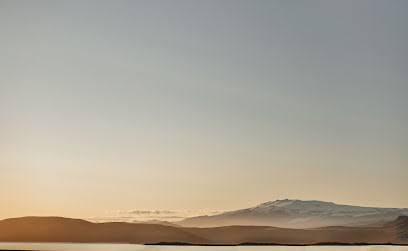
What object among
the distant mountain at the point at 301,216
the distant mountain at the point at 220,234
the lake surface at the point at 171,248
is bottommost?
the lake surface at the point at 171,248

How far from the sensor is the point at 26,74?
10.8 ft

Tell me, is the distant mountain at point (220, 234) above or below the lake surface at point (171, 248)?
above

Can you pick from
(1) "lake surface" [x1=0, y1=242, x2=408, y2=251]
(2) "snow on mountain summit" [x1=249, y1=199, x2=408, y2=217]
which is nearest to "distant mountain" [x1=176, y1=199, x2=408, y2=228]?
(2) "snow on mountain summit" [x1=249, y1=199, x2=408, y2=217]

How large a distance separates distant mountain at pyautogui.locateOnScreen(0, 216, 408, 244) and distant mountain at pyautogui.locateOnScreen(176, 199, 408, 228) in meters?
0.03

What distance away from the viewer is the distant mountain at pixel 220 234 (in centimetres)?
303

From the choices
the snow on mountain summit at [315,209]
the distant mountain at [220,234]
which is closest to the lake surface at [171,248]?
the distant mountain at [220,234]

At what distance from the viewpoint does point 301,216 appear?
3.01 metres

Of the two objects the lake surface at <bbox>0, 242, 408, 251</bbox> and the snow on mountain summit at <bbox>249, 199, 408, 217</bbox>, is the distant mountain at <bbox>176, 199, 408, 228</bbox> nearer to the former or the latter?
the snow on mountain summit at <bbox>249, 199, 408, 217</bbox>

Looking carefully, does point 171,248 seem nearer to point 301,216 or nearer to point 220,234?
point 220,234

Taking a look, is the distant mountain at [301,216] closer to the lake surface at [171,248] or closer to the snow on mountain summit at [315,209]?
the snow on mountain summit at [315,209]

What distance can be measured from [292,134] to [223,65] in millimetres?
563

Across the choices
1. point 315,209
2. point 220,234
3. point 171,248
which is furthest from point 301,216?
point 171,248

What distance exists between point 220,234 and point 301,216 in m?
0.44

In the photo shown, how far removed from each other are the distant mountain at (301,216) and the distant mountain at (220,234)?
0.03 metres
